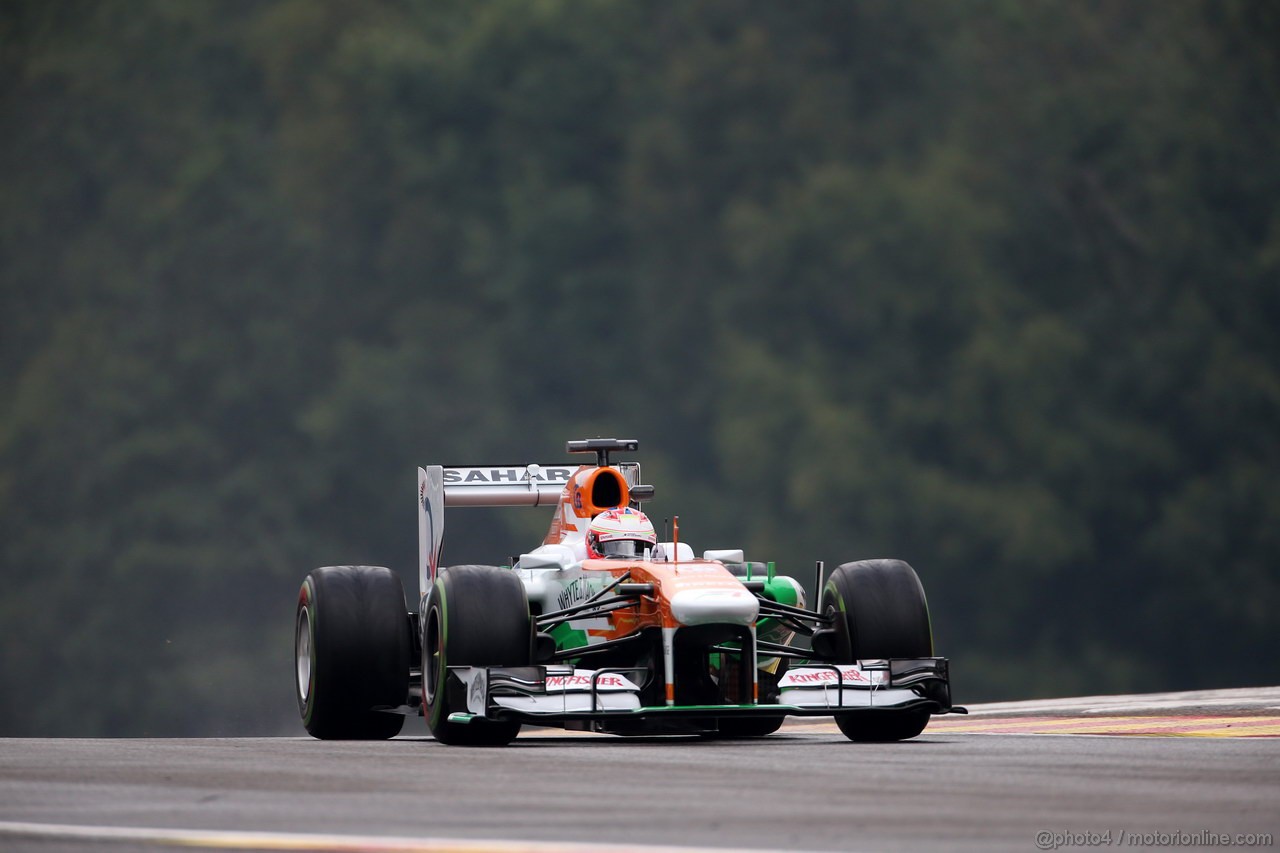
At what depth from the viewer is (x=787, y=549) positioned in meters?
57.8

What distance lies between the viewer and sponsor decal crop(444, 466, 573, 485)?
18.7m

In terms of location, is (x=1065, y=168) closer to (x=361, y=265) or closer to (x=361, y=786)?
(x=361, y=265)

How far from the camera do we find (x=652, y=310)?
64.1 m

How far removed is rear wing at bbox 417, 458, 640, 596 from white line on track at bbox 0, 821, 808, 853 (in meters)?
9.95

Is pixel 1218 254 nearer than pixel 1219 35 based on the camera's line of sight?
Yes

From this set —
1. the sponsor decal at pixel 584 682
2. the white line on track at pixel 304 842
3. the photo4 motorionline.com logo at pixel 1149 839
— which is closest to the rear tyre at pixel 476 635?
the sponsor decal at pixel 584 682

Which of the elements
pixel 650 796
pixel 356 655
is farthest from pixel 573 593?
pixel 650 796

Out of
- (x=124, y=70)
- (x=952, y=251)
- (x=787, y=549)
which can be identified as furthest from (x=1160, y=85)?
(x=124, y=70)

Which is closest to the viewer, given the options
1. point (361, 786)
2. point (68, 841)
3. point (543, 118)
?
point (68, 841)

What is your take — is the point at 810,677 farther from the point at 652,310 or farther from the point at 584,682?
the point at 652,310

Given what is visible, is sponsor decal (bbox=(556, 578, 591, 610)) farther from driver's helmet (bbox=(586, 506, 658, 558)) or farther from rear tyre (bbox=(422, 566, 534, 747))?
rear tyre (bbox=(422, 566, 534, 747))

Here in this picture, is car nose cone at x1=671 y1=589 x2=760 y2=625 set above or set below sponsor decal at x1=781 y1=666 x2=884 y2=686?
above

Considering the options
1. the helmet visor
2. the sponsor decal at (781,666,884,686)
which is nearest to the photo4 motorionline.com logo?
the sponsor decal at (781,666,884,686)

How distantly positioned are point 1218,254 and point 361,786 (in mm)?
49307
